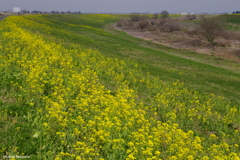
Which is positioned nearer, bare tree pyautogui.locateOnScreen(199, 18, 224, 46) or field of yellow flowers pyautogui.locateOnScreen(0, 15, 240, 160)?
field of yellow flowers pyautogui.locateOnScreen(0, 15, 240, 160)

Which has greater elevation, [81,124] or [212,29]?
[212,29]

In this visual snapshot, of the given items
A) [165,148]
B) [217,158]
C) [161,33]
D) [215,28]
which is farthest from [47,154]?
[161,33]

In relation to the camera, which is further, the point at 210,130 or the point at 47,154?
the point at 210,130

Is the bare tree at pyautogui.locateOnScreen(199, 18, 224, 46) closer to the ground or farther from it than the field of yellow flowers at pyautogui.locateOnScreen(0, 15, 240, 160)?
farther from it

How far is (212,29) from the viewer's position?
182 ft

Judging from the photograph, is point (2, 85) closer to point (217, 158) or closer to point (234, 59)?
point (217, 158)

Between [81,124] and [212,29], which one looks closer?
[81,124]

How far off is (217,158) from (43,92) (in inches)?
269

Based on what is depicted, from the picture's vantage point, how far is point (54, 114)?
6.45 metres

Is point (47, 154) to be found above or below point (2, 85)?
below

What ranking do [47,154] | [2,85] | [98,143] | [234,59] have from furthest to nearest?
1. [234,59]
2. [2,85]
3. [98,143]
4. [47,154]

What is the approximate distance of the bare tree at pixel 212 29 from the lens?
55.2m

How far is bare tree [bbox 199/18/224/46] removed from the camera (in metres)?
55.2

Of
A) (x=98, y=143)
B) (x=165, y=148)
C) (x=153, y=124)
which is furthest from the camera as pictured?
(x=153, y=124)
